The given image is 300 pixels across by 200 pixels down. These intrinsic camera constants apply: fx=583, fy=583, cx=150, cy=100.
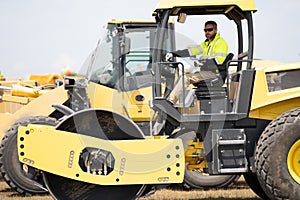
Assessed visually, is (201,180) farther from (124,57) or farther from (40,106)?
(40,106)

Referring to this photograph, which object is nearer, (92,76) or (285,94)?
A: (285,94)

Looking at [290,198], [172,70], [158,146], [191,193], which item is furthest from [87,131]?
[191,193]

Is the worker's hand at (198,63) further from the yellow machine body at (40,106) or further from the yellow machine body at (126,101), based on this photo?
the yellow machine body at (40,106)

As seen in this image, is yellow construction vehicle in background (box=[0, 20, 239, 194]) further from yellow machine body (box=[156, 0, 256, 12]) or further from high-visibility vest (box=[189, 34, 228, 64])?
yellow machine body (box=[156, 0, 256, 12])

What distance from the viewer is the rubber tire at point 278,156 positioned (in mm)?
6715

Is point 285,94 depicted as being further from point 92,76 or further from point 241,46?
point 92,76

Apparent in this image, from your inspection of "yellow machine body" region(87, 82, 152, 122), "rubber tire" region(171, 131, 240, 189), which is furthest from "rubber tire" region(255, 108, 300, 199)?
"yellow machine body" region(87, 82, 152, 122)

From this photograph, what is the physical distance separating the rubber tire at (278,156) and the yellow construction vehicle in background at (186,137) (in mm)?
11

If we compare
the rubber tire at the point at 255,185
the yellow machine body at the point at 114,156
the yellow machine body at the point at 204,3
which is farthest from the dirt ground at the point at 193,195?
the yellow machine body at the point at 204,3

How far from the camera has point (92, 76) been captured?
1080cm

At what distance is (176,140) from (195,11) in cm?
172

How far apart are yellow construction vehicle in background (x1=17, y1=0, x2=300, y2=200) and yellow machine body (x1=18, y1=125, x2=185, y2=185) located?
12 millimetres

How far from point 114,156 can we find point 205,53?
186 centimetres

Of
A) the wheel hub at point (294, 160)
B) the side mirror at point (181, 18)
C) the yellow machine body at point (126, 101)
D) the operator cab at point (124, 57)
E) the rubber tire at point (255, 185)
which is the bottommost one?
the rubber tire at point (255, 185)
